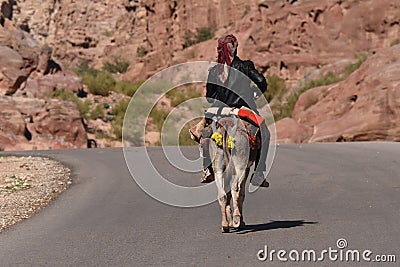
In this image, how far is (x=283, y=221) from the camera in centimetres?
955

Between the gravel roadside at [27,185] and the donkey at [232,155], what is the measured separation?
3.27 meters

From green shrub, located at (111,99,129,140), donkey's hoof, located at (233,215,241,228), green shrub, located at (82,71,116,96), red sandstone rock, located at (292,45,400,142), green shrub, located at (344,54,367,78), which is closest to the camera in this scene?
donkey's hoof, located at (233,215,241,228)

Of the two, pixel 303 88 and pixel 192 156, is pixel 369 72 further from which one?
pixel 192 156

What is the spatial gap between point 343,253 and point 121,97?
44622 mm

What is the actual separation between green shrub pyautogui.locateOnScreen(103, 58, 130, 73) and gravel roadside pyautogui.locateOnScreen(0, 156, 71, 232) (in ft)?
158

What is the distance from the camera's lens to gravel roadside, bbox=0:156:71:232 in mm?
11719

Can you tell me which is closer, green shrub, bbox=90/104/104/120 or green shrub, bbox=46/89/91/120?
green shrub, bbox=90/104/104/120

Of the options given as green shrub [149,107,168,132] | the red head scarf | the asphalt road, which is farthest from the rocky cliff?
the red head scarf

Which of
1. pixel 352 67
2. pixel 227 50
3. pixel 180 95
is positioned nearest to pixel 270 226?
pixel 227 50

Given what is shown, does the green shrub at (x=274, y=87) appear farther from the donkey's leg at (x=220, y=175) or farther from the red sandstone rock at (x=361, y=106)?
the donkey's leg at (x=220, y=175)

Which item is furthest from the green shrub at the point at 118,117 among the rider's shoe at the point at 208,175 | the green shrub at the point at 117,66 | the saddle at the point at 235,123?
the saddle at the point at 235,123

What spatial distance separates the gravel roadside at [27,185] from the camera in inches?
461

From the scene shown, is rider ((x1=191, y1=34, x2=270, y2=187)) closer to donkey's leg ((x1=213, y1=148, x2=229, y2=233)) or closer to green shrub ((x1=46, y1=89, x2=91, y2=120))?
donkey's leg ((x1=213, y1=148, x2=229, y2=233))

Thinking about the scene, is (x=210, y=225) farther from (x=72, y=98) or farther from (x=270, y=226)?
(x=72, y=98)
